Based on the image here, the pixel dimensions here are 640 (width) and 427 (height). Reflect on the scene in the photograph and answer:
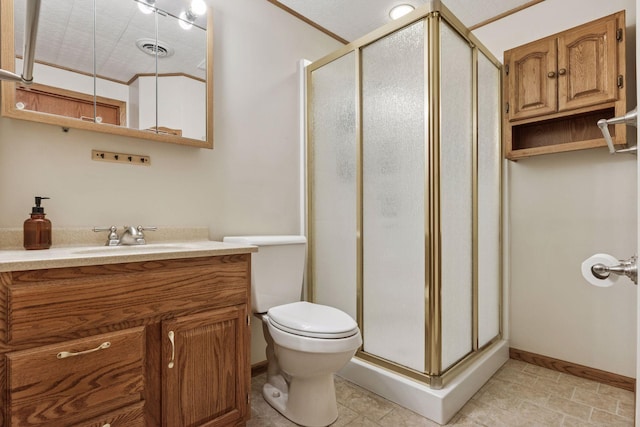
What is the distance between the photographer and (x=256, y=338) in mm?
2188

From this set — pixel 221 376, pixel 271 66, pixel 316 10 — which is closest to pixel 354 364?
pixel 221 376

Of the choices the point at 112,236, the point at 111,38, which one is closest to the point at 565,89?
the point at 111,38

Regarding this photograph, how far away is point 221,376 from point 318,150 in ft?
4.87

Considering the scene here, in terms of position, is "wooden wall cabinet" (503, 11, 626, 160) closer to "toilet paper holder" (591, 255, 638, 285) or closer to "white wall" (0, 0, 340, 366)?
"white wall" (0, 0, 340, 366)

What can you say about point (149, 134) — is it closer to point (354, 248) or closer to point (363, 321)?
point (354, 248)

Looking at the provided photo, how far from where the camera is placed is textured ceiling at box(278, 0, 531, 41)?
227 centimetres

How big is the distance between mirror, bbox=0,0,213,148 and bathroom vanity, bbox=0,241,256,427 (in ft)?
2.16

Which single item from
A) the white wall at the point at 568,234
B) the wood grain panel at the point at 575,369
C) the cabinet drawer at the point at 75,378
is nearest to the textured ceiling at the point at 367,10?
the white wall at the point at 568,234

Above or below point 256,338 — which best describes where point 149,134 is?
above

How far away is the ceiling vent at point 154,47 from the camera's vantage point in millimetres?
1719

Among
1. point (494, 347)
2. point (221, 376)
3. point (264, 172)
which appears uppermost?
point (264, 172)

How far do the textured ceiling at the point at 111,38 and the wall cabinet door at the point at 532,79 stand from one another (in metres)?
1.95

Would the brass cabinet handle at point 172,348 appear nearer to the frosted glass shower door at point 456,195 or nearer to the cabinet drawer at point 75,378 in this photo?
the cabinet drawer at point 75,378

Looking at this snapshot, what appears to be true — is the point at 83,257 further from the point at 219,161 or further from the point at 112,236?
the point at 219,161
